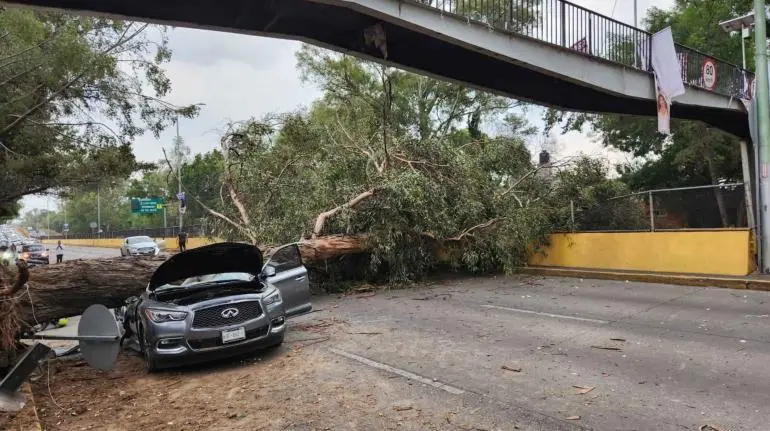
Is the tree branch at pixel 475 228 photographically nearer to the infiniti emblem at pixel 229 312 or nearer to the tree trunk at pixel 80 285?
the tree trunk at pixel 80 285

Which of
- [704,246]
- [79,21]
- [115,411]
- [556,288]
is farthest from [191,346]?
[79,21]

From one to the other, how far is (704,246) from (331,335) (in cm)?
876

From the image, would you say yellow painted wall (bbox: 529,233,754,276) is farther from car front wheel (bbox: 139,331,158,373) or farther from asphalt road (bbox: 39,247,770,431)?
car front wheel (bbox: 139,331,158,373)

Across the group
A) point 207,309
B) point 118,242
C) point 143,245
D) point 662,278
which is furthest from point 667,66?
point 118,242

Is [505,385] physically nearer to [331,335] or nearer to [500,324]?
[500,324]

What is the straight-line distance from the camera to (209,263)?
715cm

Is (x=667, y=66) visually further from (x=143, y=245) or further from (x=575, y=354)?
(x=143, y=245)

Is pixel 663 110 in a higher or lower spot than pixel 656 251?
higher

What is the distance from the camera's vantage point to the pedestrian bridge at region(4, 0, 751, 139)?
713 cm

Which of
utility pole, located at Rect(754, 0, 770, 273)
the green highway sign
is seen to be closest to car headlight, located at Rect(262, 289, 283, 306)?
utility pole, located at Rect(754, 0, 770, 273)

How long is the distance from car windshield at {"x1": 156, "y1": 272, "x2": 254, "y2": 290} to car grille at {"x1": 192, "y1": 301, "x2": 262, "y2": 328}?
756mm

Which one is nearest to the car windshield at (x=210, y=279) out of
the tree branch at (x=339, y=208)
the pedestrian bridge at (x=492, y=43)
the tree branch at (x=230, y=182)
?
the pedestrian bridge at (x=492, y=43)

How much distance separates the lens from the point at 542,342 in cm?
671

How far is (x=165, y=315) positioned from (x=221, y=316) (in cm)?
64
